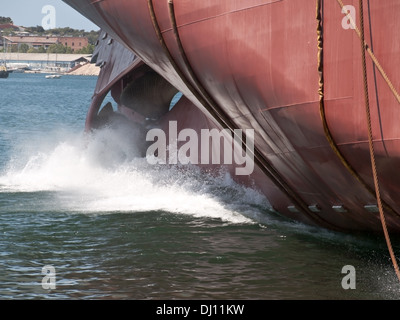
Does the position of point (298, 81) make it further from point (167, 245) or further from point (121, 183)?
point (121, 183)

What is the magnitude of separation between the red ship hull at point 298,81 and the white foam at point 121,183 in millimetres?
2678

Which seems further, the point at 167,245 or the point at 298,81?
the point at 167,245

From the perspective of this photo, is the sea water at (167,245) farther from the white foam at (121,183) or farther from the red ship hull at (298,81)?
the red ship hull at (298,81)

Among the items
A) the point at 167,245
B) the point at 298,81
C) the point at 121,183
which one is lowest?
the point at 167,245

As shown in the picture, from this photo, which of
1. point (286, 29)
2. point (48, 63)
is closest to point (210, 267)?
point (286, 29)

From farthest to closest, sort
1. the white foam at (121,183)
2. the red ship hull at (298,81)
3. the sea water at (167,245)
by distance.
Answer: the white foam at (121,183) < the sea water at (167,245) < the red ship hull at (298,81)

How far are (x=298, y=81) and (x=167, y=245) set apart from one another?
10.4 feet

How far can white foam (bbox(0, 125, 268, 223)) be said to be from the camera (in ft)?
38.8

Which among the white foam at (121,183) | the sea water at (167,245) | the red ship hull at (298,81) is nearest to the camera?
the red ship hull at (298,81)

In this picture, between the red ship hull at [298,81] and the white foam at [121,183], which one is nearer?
the red ship hull at [298,81]

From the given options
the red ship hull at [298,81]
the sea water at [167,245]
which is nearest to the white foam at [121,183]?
the sea water at [167,245]

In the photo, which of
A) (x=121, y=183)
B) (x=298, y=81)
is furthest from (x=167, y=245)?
(x=121, y=183)

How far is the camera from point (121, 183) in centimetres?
1471

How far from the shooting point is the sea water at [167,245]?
7.70 meters
